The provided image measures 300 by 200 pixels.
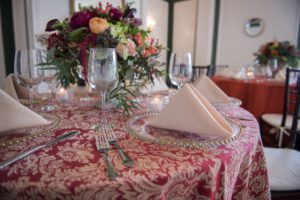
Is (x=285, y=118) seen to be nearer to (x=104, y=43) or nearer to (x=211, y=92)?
(x=211, y=92)

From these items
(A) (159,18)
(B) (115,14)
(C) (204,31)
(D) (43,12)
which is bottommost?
(B) (115,14)

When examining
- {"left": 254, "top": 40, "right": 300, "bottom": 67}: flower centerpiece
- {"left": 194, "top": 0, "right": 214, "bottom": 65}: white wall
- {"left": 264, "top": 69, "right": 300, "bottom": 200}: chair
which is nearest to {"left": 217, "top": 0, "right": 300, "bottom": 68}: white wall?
{"left": 194, "top": 0, "right": 214, "bottom": 65}: white wall

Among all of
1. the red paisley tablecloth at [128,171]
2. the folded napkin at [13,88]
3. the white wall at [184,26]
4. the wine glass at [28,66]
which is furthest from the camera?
the white wall at [184,26]

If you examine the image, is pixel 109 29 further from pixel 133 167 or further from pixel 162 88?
pixel 162 88

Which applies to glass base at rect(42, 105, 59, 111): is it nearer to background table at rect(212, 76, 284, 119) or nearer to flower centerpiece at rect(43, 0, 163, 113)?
flower centerpiece at rect(43, 0, 163, 113)

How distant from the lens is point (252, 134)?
662mm

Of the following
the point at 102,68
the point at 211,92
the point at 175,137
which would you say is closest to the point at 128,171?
the point at 175,137

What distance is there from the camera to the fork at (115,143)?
45 cm

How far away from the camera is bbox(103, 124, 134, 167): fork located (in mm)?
455

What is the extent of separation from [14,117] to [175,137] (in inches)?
18.2

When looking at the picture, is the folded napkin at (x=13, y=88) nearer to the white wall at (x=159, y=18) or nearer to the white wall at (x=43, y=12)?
the white wall at (x=43, y=12)

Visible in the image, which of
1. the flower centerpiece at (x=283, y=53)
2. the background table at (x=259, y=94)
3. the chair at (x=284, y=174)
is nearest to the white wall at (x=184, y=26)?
the flower centerpiece at (x=283, y=53)

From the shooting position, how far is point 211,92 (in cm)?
107

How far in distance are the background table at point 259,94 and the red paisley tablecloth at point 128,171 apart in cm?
188
